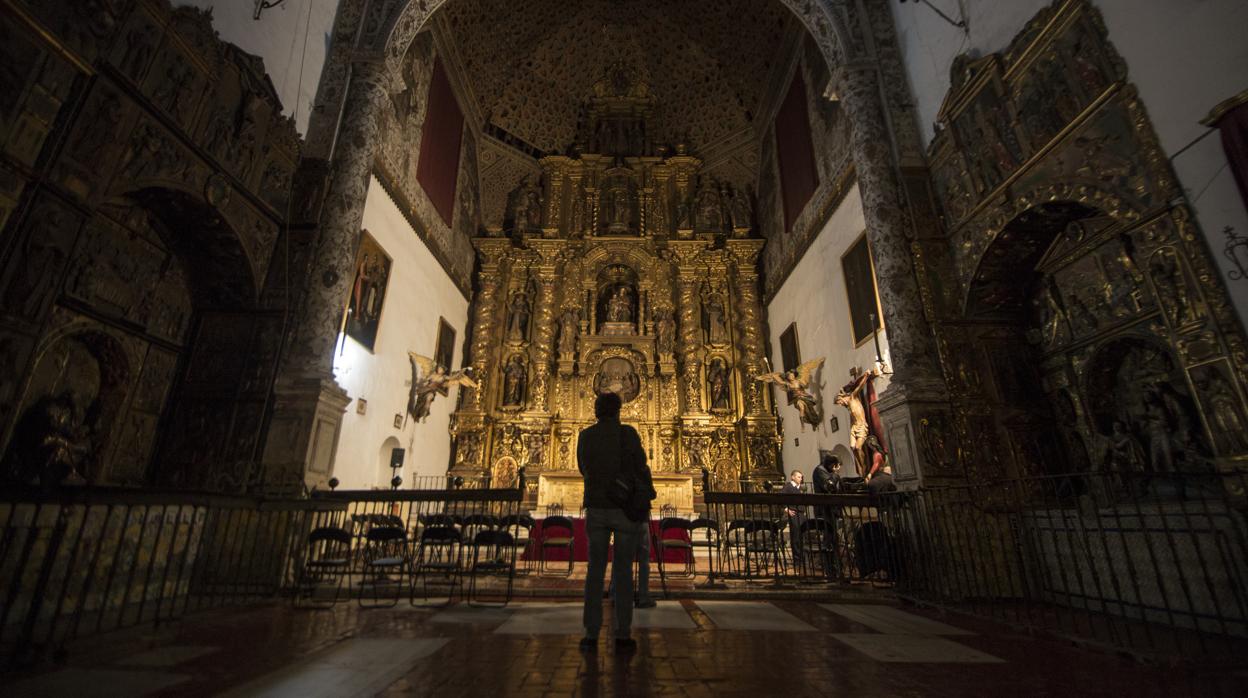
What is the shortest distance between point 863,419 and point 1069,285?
366 cm

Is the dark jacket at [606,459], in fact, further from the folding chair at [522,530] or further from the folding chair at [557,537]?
the folding chair at [557,537]

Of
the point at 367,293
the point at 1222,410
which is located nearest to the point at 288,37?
the point at 367,293

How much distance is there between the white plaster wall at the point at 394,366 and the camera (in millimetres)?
9000

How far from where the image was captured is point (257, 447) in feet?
22.3

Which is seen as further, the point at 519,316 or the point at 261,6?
the point at 519,316

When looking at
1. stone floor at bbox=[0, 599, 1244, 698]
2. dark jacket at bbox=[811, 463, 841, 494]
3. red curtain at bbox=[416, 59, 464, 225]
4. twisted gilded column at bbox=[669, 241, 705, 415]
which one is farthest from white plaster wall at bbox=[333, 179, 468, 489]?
dark jacket at bbox=[811, 463, 841, 494]

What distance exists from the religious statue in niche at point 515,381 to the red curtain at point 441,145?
4.46 meters

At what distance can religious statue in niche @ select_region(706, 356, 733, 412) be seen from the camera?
1514 cm

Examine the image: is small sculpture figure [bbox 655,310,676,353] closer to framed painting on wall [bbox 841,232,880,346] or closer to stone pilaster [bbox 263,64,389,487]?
framed painting on wall [bbox 841,232,880,346]

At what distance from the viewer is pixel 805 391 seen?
1188 centimetres

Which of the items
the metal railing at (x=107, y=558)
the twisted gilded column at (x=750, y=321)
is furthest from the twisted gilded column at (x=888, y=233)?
the twisted gilded column at (x=750, y=321)

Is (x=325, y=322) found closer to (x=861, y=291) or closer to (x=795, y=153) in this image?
(x=861, y=291)

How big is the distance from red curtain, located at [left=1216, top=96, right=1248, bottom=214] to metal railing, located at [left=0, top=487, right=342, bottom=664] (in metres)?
8.19

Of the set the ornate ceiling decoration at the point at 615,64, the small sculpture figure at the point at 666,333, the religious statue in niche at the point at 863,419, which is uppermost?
the ornate ceiling decoration at the point at 615,64
